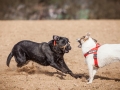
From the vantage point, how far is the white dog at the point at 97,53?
8.95 meters

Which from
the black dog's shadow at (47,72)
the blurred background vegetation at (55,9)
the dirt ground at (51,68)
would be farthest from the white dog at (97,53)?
the blurred background vegetation at (55,9)

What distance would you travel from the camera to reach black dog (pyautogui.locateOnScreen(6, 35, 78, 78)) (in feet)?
33.8

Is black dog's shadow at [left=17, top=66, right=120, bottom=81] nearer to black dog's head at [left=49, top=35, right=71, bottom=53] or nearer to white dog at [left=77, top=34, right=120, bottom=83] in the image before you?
black dog's head at [left=49, top=35, right=71, bottom=53]

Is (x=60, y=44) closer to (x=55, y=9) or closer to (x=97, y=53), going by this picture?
(x=97, y=53)

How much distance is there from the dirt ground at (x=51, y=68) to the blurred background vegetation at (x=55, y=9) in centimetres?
1199

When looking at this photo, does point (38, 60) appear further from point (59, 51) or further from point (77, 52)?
point (77, 52)

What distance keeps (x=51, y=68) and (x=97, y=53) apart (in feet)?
10.6

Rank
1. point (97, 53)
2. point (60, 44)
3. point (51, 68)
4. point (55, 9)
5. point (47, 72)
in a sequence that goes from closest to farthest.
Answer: point (97, 53) → point (60, 44) → point (47, 72) → point (51, 68) → point (55, 9)

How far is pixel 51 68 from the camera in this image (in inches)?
478

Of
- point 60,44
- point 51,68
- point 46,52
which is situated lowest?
point 51,68

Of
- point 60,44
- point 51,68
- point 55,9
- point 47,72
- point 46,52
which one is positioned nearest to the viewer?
point 60,44

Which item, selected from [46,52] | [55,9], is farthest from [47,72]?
[55,9]

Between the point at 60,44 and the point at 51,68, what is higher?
the point at 60,44

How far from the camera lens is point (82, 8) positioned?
3553 cm
